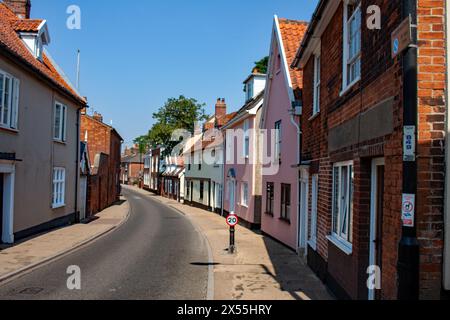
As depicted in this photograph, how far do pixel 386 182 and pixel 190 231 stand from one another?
663 inches

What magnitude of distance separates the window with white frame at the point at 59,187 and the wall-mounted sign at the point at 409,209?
17.4 m

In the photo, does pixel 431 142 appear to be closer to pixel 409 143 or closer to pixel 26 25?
pixel 409 143

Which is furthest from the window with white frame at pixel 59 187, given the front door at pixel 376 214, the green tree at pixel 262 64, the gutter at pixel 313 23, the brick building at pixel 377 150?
the green tree at pixel 262 64

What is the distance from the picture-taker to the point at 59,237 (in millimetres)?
16875

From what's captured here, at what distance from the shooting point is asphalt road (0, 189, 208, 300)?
8570 millimetres

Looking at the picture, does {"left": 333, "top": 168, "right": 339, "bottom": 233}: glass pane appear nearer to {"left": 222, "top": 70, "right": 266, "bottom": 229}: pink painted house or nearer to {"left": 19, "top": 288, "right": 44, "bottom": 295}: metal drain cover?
{"left": 19, "top": 288, "right": 44, "bottom": 295}: metal drain cover

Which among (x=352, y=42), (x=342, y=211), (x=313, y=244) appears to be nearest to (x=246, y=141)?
(x=313, y=244)

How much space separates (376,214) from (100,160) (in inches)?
1119

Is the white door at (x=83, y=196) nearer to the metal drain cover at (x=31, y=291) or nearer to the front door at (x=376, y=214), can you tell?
the metal drain cover at (x=31, y=291)

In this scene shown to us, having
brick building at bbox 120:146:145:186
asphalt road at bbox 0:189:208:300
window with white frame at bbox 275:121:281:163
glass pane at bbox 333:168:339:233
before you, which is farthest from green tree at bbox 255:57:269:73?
brick building at bbox 120:146:145:186

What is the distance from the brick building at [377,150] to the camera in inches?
173

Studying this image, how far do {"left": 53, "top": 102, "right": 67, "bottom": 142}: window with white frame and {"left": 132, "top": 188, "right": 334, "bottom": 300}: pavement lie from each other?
Result: 8.33m
